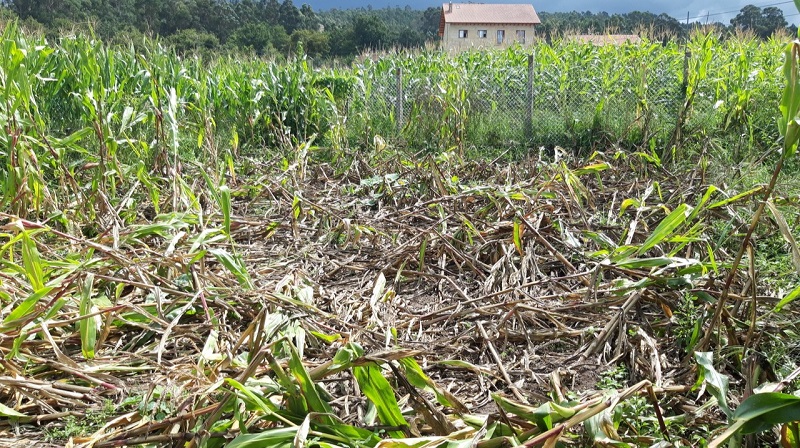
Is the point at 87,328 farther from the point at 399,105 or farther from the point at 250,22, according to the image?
the point at 250,22

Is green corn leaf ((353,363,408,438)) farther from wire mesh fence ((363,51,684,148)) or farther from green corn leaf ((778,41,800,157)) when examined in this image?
wire mesh fence ((363,51,684,148))

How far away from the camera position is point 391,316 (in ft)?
7.68

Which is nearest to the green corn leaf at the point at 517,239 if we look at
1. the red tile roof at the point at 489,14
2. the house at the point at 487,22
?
the red tile roof at the point at 489,14

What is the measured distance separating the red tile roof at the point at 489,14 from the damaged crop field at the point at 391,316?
5802cm

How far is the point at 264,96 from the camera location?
7066mm

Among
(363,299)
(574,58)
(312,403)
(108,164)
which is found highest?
(574,58)

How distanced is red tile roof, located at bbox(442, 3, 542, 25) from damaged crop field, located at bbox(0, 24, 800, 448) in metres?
58.0

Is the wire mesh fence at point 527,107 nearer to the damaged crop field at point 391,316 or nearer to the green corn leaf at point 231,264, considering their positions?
the damaged crop field at point 391,316

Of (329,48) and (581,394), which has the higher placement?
(329,48)

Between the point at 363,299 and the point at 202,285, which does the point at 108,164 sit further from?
the point at 363,299

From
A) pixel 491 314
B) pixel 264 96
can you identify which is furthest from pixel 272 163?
pixel 491 314

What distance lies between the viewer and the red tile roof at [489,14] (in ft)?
198

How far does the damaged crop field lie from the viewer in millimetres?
1428

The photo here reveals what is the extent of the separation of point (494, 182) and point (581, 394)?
2857mm
